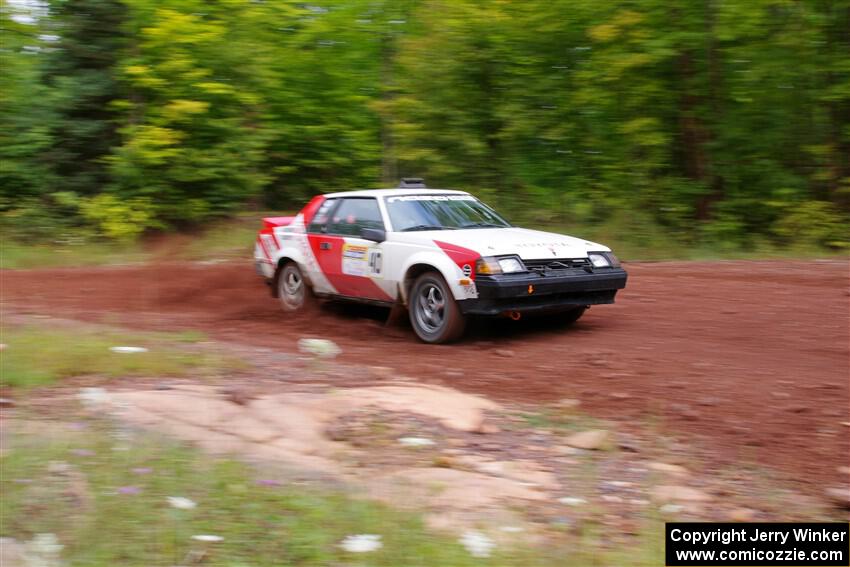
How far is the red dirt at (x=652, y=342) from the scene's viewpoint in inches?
225

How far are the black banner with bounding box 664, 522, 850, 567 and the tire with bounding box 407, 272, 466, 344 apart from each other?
4.29 meters

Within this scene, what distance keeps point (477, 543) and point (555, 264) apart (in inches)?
184

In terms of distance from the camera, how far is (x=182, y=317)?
34.1 ft

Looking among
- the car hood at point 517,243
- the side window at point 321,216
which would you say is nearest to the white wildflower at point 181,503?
the car hood at point 517,243

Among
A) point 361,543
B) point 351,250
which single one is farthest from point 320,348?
point 361,543

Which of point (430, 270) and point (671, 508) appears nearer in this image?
point (671, 508)

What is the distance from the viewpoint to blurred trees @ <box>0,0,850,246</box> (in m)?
16.6

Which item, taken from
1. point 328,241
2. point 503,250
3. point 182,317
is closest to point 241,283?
point 182,317

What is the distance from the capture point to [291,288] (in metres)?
10.5

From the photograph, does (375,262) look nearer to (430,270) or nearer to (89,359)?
(430,270)

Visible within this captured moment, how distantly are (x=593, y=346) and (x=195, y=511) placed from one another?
15.7 feet

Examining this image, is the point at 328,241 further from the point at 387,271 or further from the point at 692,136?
the point at 692,136

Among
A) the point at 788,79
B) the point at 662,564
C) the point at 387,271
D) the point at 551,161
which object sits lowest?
the point at 662,564

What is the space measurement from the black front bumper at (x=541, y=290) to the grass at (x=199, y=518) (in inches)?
140
